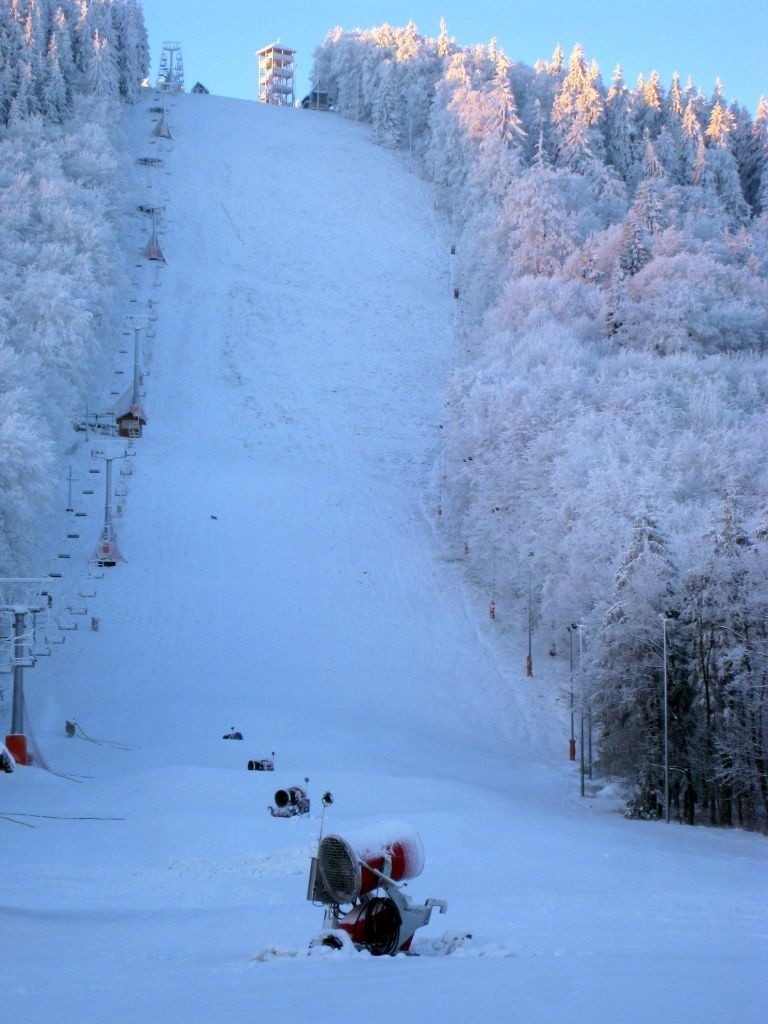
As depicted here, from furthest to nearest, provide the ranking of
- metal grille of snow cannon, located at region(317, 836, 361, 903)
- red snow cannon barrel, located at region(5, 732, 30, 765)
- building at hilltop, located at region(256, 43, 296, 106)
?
building at hilltop, located at region(256, 43, 296, 106) → red snow cannon barrel, located at region(5, 732, 30, 765) → metal grille of snow cannon, located at region(317, 836, 361, 903)

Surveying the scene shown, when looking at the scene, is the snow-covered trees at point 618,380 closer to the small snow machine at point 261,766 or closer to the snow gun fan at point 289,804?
the small snow machine at point 261,766

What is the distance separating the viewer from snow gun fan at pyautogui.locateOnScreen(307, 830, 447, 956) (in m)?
7.79

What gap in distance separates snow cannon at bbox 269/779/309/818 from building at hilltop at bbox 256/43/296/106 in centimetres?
11699

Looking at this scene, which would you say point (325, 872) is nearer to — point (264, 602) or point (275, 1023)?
point (275, 1023)

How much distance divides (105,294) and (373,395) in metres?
13.8

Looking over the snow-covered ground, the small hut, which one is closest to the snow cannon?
the snow-covered ground

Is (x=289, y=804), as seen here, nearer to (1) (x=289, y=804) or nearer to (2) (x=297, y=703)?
(1) (x=289, y=804)

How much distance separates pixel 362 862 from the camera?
779 cm

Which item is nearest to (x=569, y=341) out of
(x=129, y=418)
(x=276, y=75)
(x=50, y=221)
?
(x=129, y=418)

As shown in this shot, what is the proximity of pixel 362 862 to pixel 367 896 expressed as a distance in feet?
1.20

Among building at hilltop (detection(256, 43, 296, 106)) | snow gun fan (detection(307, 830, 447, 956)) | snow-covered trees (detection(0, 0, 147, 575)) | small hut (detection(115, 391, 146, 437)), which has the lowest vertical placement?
snow gun fan (detection(307, 830, 447, 956))

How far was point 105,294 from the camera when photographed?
55.3 metres

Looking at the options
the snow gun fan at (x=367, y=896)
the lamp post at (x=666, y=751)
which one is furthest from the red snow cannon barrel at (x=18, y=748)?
the snow gun fan at (x=367, y=896)

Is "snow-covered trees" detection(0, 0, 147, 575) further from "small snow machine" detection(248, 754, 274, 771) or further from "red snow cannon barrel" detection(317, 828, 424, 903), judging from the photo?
"red snow cannon barrel" detection(317, 828, 424, 903)
